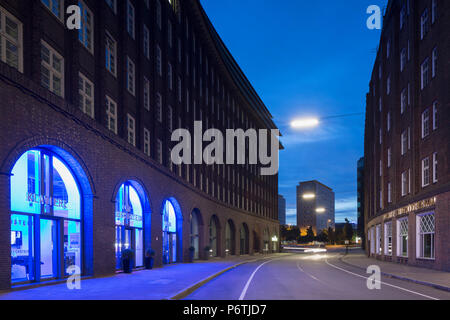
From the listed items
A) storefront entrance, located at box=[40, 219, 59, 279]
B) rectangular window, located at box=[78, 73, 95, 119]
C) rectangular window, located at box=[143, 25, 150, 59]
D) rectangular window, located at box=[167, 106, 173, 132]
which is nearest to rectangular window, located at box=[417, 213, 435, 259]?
rectangular window, located at box=[167, 106, 173, 132]

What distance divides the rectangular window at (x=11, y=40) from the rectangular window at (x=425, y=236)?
25168 mm

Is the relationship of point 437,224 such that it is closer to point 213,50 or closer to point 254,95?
point 213,50

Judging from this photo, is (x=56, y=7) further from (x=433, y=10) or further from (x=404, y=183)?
(x=404, y=183)

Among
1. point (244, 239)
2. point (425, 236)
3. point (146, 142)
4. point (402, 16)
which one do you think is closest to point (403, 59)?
point (402, 16)

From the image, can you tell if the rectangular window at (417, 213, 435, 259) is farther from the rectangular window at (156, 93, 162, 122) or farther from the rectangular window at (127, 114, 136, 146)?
the rectangular window at (127, 114, 136, 146)

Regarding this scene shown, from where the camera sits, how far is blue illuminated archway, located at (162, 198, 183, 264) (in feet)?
102

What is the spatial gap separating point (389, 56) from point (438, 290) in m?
30.8

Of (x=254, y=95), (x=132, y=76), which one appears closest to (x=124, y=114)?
(x=132, y=76)

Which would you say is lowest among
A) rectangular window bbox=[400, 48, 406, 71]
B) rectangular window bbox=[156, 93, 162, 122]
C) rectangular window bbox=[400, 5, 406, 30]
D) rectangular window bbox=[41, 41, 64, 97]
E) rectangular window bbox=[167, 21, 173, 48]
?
rectangular window bbox=[41, 41, 64, 97]

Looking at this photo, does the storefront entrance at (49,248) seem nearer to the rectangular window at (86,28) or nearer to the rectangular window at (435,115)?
the rectangular window at (86,28)

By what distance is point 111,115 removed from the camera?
862 inches

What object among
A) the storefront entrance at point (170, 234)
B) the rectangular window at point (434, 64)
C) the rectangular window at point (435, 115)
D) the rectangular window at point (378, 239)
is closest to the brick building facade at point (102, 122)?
the storefront entrance at point (170, 234)

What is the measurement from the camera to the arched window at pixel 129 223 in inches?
888

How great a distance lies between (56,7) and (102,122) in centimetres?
542
